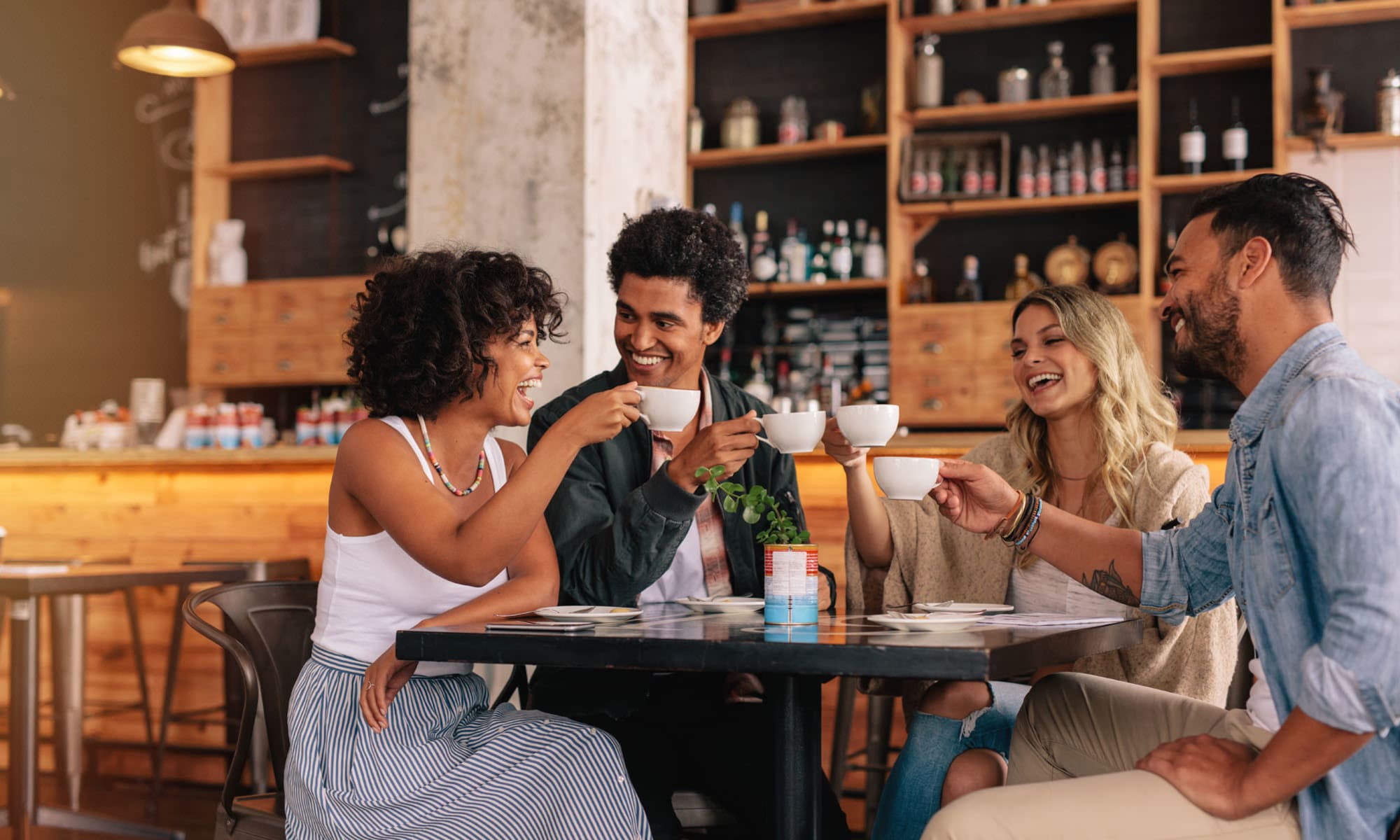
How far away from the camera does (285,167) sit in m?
6.39

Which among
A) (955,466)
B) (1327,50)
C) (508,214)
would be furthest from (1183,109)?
(955,466)

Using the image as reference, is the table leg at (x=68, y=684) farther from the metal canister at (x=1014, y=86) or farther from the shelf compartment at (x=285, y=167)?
the metal canister at (x=1014, y=86)

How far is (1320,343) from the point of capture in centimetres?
149

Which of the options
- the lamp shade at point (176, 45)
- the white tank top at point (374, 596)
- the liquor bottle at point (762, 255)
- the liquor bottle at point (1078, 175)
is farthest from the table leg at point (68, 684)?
the liquor bottle at point (1078, 175)

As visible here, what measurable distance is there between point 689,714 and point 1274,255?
112cm

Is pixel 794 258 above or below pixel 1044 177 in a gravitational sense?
below

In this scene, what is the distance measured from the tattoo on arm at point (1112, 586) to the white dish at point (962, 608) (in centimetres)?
13

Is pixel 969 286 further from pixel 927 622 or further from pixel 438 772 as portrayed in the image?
pixel 438 772

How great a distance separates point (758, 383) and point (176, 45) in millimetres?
2628

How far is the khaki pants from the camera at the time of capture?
1.41 metres

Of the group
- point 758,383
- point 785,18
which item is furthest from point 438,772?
point 785,18

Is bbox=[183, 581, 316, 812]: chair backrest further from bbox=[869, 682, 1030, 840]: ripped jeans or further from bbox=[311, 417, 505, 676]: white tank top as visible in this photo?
bbox=[869, 682, 1030, 840]: ripped jeans

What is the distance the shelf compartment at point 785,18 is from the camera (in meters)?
5.73

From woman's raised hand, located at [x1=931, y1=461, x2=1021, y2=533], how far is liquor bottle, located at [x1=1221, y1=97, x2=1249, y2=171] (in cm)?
383
